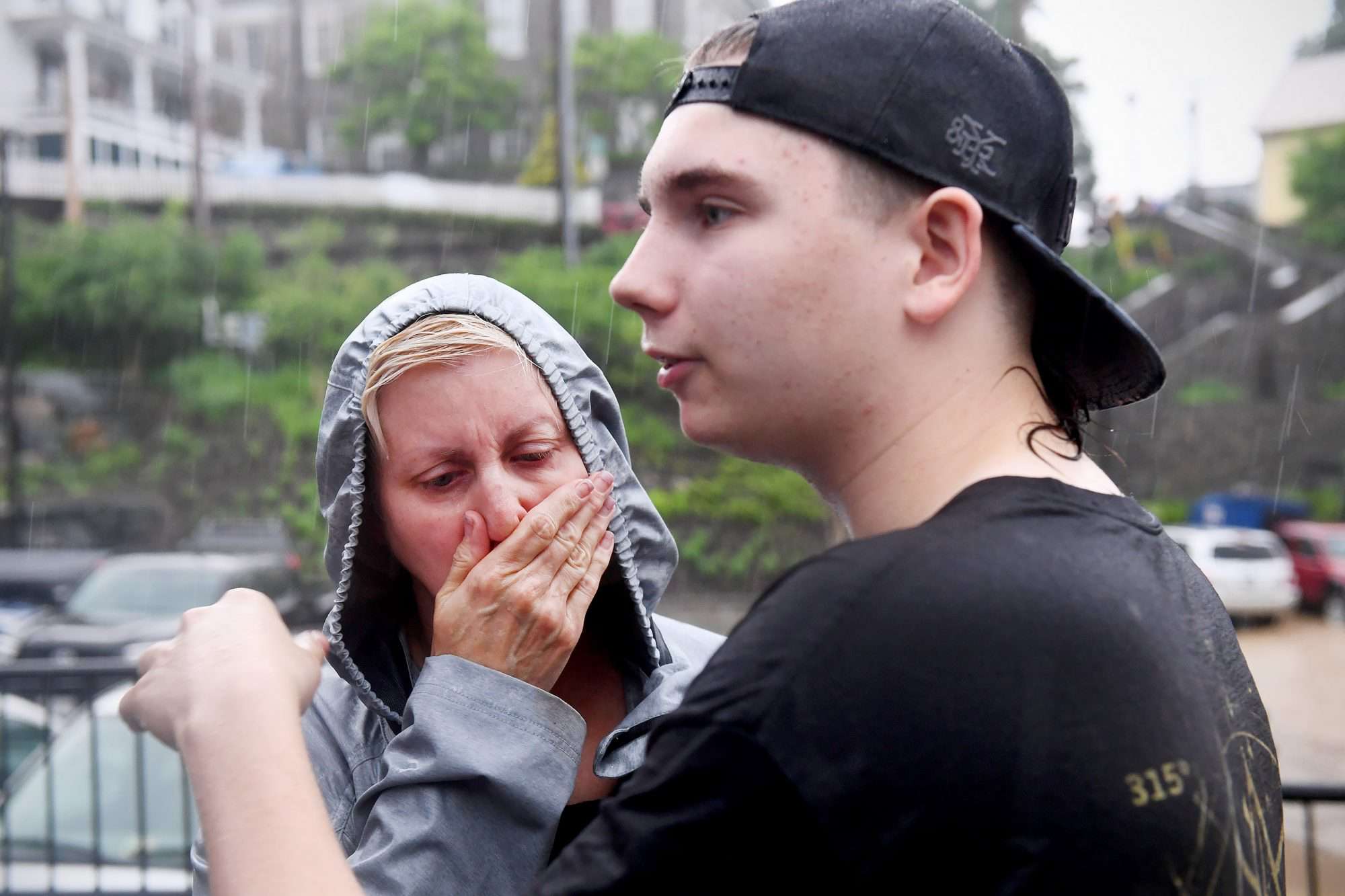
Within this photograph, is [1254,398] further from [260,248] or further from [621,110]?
[260,248]

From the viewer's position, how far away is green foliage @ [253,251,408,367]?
94.9 feet

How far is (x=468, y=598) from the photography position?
1664 millimetres

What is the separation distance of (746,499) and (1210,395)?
40.9ft

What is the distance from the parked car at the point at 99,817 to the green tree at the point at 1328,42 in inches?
1537

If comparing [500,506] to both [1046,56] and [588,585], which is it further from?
[1046,56]

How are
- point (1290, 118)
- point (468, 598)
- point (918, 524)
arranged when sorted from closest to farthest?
point (918, 524) → point (468, 598) → point (1290, 118)

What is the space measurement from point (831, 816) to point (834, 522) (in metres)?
5.33

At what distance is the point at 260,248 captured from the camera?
106ft

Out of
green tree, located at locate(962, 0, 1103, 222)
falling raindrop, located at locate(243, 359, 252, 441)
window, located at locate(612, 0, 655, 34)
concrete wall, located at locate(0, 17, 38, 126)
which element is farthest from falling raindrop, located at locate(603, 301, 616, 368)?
concrete wall, located at locate(0, 17, 38, 126)

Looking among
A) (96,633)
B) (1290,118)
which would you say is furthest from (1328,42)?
(96,633)

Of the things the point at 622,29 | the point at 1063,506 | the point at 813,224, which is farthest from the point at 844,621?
the point at 622,29

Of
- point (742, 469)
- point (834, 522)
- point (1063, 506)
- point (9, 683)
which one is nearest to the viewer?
point (1063, 506)

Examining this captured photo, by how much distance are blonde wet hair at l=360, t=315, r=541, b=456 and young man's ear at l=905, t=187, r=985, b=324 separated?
911 mm

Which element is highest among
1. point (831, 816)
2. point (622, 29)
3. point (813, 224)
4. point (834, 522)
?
point (622, 29)
